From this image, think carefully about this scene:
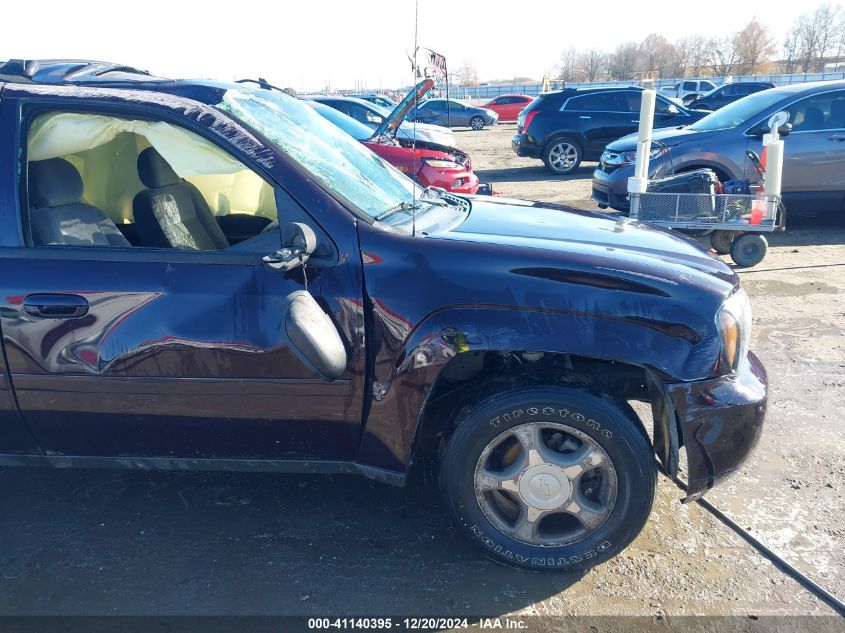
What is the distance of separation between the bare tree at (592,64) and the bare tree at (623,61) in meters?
0.76

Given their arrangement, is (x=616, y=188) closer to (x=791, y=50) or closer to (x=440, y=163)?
(x=440, y=163)

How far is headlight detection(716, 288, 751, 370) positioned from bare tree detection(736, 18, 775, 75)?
80155 millimetres

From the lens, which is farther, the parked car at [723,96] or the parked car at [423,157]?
the parked car at [723,96]

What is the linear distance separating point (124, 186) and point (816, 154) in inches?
299

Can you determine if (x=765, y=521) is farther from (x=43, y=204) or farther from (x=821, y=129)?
(x=821, y=129)

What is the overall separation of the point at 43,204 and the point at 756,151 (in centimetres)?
772

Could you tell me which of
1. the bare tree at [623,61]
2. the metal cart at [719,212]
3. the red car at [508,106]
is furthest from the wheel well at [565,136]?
the bare tree at [623,61]

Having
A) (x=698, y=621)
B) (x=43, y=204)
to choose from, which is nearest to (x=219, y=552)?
(x=43, y=204)

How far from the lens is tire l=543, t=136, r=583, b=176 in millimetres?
14016

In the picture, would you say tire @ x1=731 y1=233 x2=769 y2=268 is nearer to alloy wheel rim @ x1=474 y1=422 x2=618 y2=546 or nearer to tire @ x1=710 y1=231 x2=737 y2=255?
tire @ x1=710 y1=231 x2=737 y2=255

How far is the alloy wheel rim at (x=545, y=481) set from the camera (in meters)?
2.59

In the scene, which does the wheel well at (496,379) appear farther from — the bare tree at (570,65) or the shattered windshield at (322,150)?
the bare tree at (570,65)

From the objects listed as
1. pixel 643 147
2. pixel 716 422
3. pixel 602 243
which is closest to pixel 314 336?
pixel 602 243

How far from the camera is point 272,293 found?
97.9 inches
